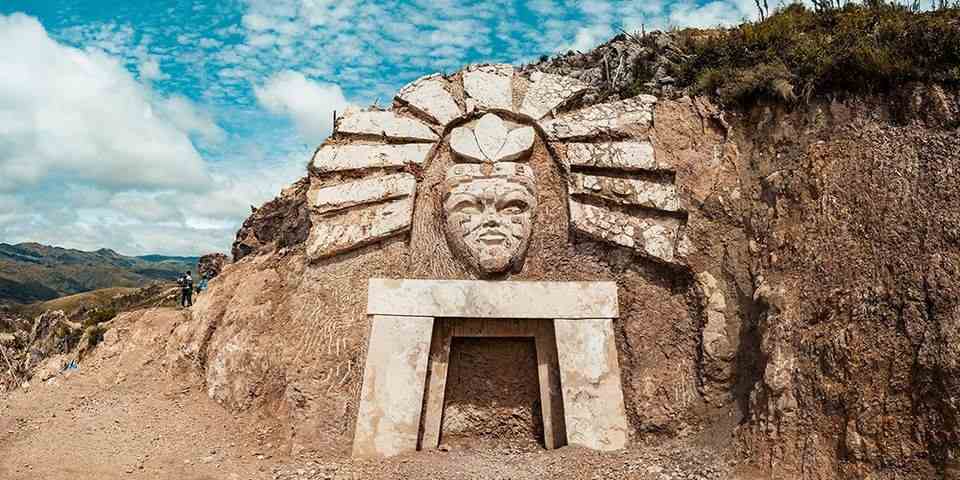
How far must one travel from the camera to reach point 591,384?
263 inches

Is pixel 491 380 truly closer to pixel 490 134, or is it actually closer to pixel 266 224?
pixel 490 134

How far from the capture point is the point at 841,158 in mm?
6570

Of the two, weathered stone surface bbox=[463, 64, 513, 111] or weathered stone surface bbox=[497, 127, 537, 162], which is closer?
weathered stone surface bbox=[497, 127, 537, 162]

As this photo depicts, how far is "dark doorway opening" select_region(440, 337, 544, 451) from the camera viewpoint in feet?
23.7

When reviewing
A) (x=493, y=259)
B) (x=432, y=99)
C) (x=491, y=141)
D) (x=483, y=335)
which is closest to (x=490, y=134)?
(x=491, y=141)

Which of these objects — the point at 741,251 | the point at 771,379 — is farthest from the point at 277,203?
the point at 771,379

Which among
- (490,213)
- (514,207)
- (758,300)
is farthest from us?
(514,207)

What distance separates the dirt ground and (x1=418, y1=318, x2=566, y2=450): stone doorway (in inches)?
12.6

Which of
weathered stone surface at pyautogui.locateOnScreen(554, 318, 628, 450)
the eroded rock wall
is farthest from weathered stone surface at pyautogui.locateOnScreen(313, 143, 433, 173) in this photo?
weathered stone surface at pyautogui.locateOnScreen(554, 318, 628, 450)

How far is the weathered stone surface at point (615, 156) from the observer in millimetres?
7406

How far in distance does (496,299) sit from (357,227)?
180 cm

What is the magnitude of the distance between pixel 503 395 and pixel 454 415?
1.92 ft

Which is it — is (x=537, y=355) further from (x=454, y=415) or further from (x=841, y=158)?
(x=841, y=158)

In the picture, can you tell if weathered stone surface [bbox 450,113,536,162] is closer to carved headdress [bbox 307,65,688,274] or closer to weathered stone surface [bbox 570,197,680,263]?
carved headdress [bbox 307,65,688,274]
